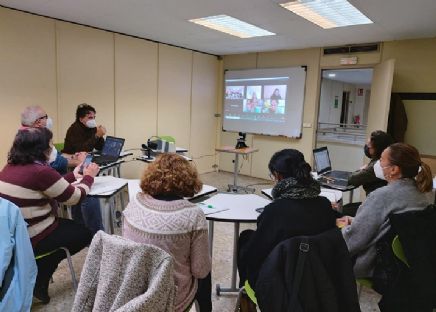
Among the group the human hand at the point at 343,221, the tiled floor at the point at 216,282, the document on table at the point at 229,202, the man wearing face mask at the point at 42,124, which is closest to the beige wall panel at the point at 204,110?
the tiled floor at the point at 216,282

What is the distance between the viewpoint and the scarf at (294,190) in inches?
60.7

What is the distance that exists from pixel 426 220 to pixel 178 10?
10.1 feet

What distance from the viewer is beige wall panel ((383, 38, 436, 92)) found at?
14.9 feet

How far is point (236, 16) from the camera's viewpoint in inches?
148

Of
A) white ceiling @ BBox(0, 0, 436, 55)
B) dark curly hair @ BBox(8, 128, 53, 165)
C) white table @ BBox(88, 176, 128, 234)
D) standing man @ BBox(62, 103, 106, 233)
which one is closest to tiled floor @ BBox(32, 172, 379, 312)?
white table @ BBox(88, 176, 128, 234)

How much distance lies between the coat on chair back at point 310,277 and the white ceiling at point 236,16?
2631 millimetres

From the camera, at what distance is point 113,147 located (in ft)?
12.6

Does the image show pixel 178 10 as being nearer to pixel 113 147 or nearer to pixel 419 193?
pixel 113 147

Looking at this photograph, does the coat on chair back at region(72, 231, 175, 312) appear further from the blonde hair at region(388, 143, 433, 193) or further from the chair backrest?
the blonde hair at region(388, 143, 433, 193)

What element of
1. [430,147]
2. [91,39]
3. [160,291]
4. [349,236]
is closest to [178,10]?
[91,39]

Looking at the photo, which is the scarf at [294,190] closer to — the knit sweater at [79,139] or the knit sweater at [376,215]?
the knit sweater at [376,215]

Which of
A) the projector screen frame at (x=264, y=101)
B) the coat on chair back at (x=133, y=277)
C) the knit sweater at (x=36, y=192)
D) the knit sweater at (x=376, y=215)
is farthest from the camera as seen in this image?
the projector screen frame at (x=264, y=101)

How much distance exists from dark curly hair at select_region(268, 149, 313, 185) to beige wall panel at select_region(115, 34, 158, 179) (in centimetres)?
379

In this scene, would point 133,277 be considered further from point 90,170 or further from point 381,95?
point 381,95
